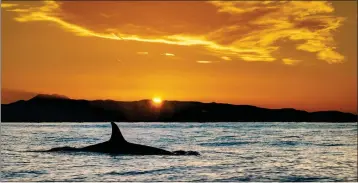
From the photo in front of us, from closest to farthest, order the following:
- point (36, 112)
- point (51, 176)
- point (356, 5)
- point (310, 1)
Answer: point (51, 176) → point (356, 5) → point (310, 1) → point (36, 112)

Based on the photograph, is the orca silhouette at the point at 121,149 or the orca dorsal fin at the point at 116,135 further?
the orca dorsal fin at the point at 116,135

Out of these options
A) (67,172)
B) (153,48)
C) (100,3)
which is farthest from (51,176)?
(153,48)

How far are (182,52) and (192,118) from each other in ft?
190

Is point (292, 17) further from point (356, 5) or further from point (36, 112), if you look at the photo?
point (36, 112)

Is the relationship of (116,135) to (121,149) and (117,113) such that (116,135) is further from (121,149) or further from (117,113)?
(117,113)

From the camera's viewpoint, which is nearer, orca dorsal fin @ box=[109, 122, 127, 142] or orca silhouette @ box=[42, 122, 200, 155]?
orca silhouette @ box=[42, 122, 200, 155]

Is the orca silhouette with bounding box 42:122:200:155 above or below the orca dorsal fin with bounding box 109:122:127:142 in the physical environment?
below

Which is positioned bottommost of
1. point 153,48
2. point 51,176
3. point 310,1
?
point 51,176

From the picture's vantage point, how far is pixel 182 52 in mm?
33750

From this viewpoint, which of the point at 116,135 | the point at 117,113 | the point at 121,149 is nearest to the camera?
the point at 121,149

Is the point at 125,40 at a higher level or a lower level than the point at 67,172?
higher

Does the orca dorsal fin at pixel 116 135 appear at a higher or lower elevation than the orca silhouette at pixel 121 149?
higher

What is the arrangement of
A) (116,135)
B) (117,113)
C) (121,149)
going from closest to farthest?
(121,149), (116,135), (117,113)

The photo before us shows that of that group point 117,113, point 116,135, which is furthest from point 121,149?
point 117,113
